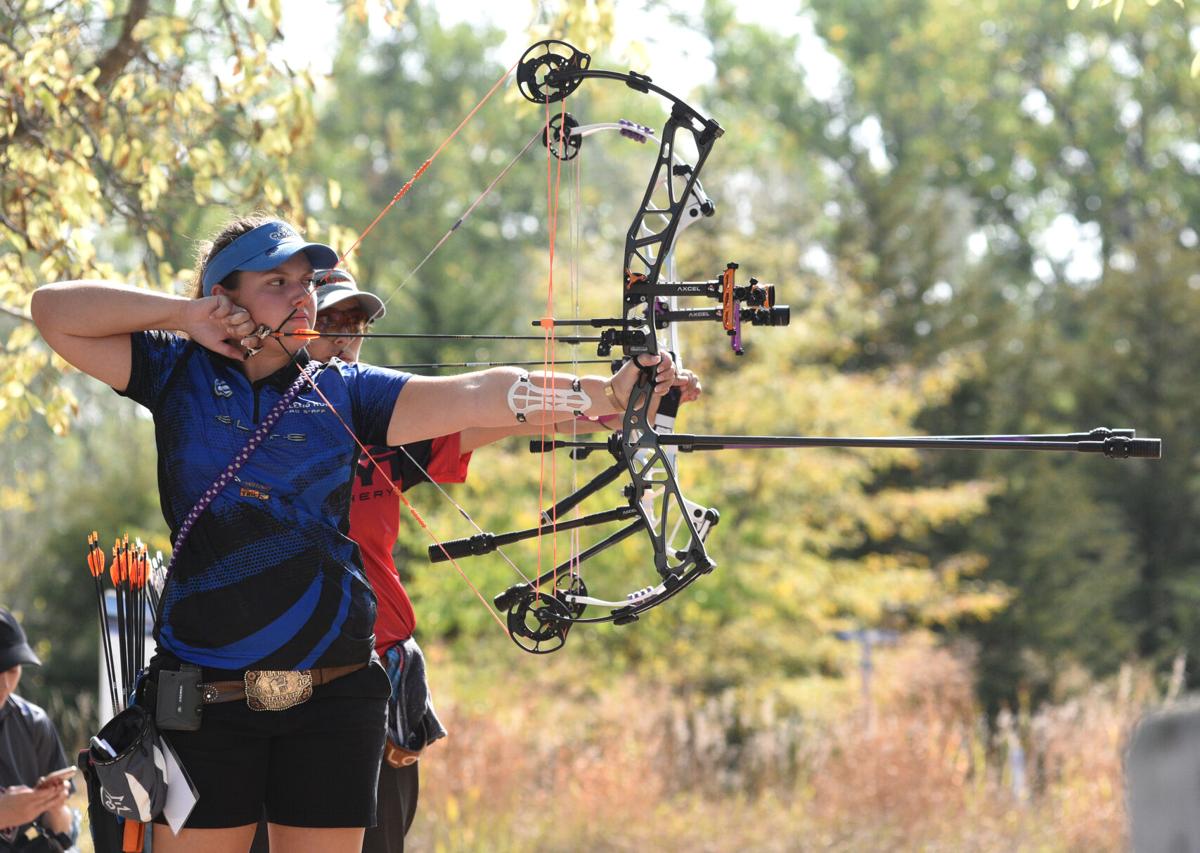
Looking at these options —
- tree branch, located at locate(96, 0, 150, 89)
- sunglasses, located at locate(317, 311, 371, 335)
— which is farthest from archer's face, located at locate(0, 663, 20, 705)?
tree branch, located at locate(96, 0, 150, 89)

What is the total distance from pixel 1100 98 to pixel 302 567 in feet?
89.8

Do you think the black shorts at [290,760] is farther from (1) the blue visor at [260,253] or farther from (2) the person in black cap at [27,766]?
(2) the person in black cap at [27,766]

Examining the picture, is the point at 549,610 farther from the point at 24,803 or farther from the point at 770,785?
the point at 770,785

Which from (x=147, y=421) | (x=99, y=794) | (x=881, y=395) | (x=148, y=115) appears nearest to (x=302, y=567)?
(x=99, y=794)

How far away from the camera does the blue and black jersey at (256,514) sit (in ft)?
8.70

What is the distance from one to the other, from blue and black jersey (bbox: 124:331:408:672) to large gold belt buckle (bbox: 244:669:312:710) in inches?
0.6

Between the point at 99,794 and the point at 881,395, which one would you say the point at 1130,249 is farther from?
the point at 99,794

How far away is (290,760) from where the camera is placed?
2682 millimetres

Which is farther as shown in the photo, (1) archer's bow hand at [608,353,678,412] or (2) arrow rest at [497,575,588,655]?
(2) arrow rest at [497,575,588,655]

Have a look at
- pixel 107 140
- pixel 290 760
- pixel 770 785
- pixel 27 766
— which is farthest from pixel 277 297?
pixel 770 785

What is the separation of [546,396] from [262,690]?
0.73 metres

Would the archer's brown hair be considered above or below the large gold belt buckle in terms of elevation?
above

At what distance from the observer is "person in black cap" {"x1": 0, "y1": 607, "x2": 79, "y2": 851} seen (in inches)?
150

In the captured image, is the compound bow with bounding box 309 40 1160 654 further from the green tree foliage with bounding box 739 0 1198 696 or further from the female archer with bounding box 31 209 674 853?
the green tree foliage with bounding box 739 0 1198 696
